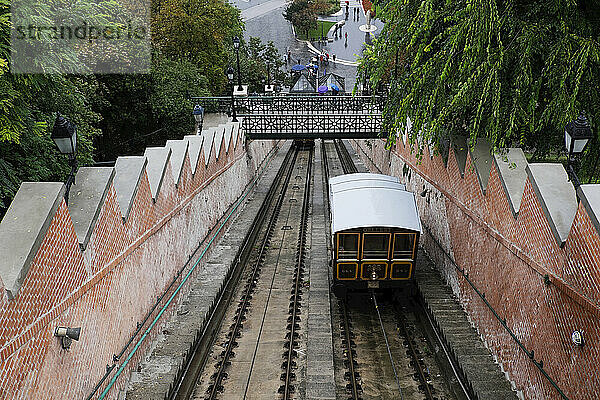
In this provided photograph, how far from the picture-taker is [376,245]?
11.4 meters

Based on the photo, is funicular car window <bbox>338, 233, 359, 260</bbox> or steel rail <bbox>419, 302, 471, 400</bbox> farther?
funicular car window <bbox>338, 233, 359, 260</bbox>

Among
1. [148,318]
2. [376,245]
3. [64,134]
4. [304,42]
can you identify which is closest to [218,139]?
[376,245]

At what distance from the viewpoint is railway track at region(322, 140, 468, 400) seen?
899cm

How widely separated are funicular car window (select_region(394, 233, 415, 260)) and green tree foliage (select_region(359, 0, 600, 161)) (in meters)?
2.30

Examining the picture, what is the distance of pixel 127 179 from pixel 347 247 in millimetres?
5035

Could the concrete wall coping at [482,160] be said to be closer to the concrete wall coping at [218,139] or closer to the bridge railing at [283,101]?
the concrete wall coping at [218,139]

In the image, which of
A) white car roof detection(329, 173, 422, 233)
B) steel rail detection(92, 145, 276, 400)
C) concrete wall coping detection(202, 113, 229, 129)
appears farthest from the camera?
concrete wall coping detection(202, 113, 229, 129)

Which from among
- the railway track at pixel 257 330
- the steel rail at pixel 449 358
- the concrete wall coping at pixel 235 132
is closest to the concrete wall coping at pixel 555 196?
the steel rail at pixel 449 358

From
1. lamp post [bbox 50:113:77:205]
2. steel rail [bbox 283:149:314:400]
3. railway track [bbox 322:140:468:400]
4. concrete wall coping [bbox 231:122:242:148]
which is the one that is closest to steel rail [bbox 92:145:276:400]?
steel rail [bbox 283:149:314:400]

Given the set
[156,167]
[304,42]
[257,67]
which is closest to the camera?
[156,167]

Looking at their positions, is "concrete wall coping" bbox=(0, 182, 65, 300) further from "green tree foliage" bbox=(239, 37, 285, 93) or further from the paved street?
the paved street

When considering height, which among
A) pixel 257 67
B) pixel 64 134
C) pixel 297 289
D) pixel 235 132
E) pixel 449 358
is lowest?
pixel 297 289

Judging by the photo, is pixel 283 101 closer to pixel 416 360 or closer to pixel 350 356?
pixel 350 356

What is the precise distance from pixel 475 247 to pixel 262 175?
20.4m
